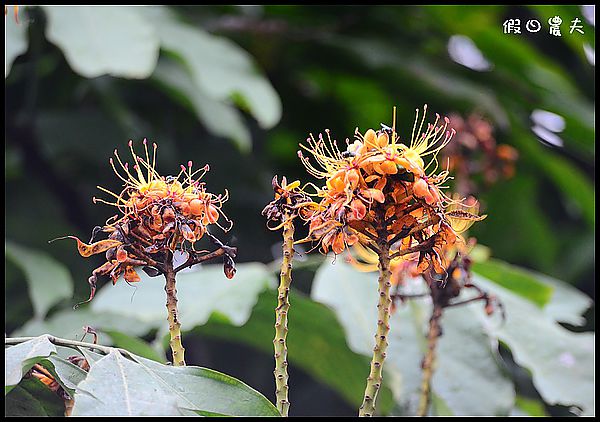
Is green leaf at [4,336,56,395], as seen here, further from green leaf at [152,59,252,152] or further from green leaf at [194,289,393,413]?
green leaf at [152,59,252,152]

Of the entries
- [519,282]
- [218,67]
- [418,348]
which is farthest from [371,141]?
[218,67]

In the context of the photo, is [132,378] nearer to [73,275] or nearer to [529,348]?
[529,348]

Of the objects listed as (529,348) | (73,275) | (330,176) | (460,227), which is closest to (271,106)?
(73,275)

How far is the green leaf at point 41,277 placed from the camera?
1421 millimetres

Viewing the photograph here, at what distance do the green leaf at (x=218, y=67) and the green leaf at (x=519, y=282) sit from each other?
49 cm

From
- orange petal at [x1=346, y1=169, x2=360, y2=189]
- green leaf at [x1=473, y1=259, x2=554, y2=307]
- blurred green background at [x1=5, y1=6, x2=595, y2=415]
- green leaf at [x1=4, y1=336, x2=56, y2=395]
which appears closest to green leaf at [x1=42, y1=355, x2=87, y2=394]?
green leaf at [x1=4, y1=336, x2=56, y2=395]

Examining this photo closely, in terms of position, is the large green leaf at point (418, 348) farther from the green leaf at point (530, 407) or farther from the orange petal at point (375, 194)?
the orange petal at point (375, 194)

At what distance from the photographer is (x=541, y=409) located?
1521mm

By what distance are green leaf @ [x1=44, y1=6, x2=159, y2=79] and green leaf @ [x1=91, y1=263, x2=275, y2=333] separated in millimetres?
363

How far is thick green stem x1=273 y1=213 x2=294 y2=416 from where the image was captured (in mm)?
608

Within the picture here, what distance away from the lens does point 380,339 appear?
0.61 m

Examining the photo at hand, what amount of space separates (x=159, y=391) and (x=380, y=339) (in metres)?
0.17

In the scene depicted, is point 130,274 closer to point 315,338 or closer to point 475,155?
point 315,338

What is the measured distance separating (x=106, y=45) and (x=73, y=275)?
1.60 ft
